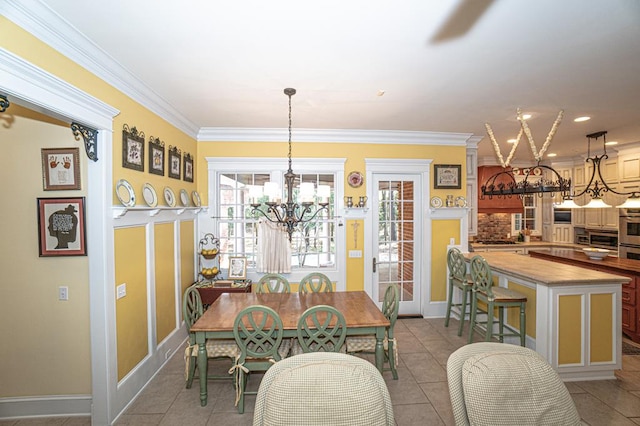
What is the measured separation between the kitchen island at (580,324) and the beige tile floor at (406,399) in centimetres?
17

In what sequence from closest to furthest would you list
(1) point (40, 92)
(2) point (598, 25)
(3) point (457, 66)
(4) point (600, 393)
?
(1) point (40, 92) < (2) point (598, 25) < (3) point (457, 66) < (4) point (600, 393)

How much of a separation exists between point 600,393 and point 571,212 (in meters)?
4.88

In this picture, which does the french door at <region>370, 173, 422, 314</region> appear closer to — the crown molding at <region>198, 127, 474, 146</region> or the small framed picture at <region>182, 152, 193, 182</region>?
the crown molding at <region>198, 127, 474, 146</region>

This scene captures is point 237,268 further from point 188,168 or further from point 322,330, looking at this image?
point 322,330

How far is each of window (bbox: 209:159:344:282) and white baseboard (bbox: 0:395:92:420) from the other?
2.14 metres

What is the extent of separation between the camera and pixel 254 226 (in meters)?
4.40

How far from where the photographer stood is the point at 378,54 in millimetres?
2166

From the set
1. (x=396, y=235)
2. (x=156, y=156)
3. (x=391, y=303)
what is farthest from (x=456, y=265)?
(x=156, y=156)

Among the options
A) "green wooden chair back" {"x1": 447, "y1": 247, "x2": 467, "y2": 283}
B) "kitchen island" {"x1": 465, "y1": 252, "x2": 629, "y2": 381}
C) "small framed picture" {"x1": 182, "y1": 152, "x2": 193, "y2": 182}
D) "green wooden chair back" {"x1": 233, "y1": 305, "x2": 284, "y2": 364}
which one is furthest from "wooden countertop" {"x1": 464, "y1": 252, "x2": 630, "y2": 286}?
"small framed picture" {"x1": 182, "y1": 152, "x2": 193, "y2": 182}

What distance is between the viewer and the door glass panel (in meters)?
4.59

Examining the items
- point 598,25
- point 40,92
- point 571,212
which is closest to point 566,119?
point 598,25

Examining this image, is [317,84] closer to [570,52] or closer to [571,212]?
[570,52]

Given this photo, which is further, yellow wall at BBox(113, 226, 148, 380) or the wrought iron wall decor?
yellow wall at BBox(113, 226, 148, 380)

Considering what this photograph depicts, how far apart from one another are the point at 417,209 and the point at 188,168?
3.39m
